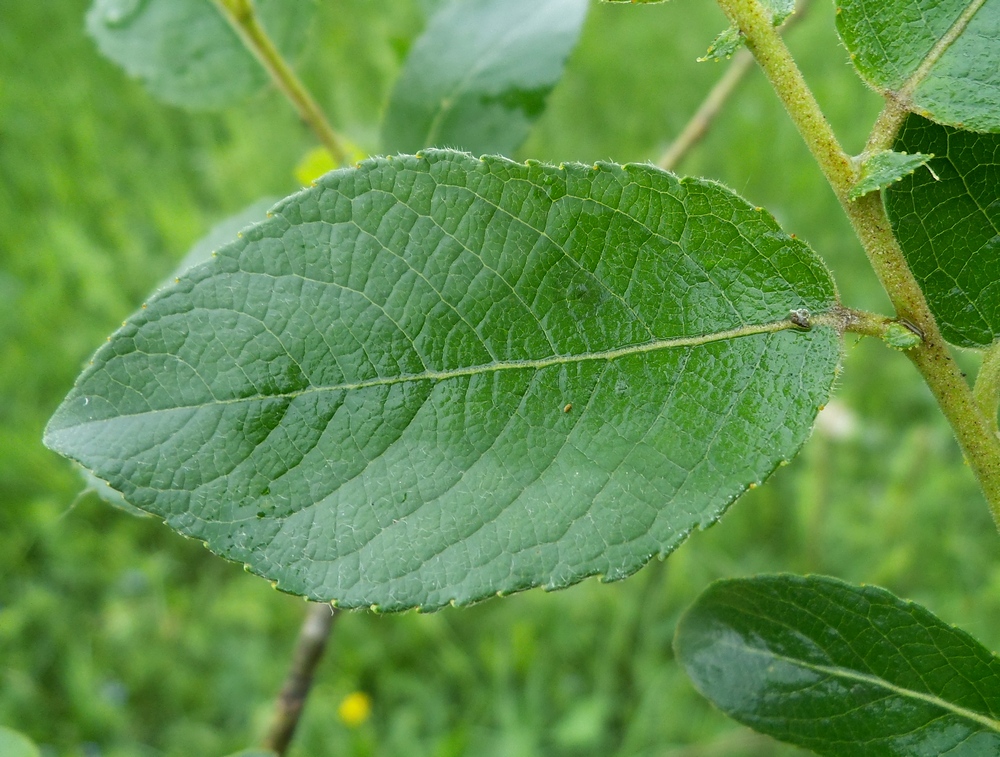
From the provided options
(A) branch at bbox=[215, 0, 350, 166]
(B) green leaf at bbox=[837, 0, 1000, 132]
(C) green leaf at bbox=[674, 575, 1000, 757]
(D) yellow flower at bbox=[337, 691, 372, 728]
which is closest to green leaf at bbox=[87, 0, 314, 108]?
(A) branch at bbox=[215, 0, 350, 166]

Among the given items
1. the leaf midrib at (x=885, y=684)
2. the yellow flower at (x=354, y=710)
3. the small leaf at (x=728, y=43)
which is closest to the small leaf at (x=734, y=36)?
the small leaf at (x=728, y=43)

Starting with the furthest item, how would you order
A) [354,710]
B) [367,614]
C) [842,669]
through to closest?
[367,614] < [354,710] < [842,669]

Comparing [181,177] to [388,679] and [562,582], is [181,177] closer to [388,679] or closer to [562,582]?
[388,679]

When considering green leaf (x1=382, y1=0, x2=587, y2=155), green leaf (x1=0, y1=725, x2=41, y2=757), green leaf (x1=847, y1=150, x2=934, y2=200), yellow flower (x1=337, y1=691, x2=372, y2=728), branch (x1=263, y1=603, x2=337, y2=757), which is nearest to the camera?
green leaf (x1=847, y1=150, x2=934, y2=200)

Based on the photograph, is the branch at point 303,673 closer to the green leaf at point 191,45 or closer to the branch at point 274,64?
the branch at point 274,64

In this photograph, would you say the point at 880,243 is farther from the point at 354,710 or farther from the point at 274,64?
the point at 354,710

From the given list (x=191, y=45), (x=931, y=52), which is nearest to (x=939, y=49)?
(x=931, y=52)

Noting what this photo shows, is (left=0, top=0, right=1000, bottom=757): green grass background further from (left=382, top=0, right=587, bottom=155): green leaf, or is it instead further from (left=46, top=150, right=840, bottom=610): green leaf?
(left=46, top=150, right=840, bottom=610): green leaf
